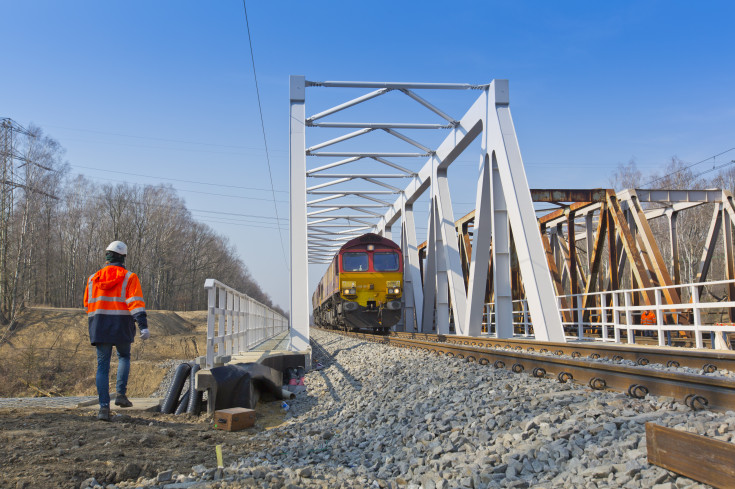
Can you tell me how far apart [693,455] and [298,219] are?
490 inches

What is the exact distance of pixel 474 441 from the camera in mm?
3809

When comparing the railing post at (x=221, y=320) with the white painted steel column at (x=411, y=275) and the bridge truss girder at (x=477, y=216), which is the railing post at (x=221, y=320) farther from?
the white painted steel column at (x=411, y=275)

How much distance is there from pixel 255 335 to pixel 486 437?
10937 mm

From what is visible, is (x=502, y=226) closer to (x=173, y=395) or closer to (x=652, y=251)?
(x=652, y=251)

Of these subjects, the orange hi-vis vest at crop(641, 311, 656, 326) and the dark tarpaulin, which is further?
the orange hi-vis vest at crop(641, 311, 656, 326)

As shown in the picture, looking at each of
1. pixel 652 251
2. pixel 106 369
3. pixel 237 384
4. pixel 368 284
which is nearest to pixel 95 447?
pixel 106 369

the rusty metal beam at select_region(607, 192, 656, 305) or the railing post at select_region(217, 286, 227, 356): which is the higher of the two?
the rusty metal beam at select_region(607, 192, 656, 305)

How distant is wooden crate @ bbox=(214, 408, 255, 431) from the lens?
18.5 ft

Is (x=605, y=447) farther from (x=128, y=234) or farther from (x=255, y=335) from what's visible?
(x=128, y=234)

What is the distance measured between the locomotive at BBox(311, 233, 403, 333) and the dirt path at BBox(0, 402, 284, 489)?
525 inches

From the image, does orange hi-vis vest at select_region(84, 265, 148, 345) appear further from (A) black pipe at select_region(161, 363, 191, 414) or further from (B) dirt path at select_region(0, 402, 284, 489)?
(A) black pipe at select_region(161, 363, 191, 414)

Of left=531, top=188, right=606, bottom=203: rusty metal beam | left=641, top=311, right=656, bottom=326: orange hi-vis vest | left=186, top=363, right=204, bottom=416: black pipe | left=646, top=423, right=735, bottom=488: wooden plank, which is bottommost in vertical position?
left=186, top=363, right=204, bottom=416: black pipe

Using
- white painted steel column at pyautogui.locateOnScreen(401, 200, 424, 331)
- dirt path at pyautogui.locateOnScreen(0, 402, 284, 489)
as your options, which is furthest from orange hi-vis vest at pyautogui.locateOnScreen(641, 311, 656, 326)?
dirt path at pyautogui.locateOnScreen(0, 402, 284, 489)

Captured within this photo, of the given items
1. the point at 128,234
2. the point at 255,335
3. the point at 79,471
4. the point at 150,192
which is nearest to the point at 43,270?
the point at 128,234
